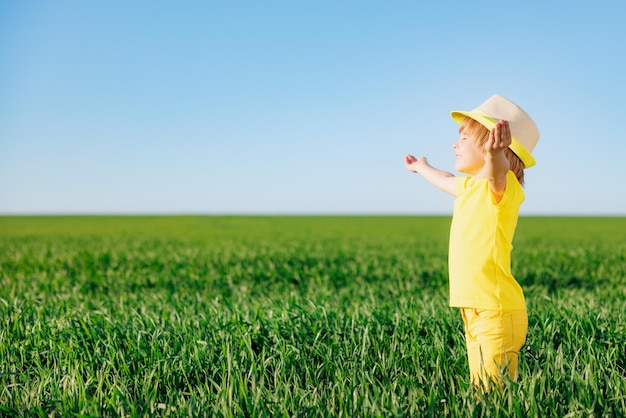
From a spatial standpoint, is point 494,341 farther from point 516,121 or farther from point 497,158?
point 516,121

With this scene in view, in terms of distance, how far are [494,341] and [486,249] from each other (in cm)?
→ 54

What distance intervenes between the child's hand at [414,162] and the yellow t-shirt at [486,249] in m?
0.51

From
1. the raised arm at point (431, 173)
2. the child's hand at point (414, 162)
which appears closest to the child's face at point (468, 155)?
the raised arm at point (431, 173)

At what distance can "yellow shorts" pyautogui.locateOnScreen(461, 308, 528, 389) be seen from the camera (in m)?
3.08

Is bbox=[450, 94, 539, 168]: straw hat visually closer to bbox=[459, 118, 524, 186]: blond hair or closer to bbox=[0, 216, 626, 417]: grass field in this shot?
bbox=[459, 118, 524, 186]: blond hair

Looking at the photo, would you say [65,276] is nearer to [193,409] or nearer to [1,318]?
[1,318]

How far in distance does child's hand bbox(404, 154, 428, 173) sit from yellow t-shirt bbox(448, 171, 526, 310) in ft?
1.66

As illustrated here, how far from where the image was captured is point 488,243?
309 cm

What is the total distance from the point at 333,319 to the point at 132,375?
1.73 m

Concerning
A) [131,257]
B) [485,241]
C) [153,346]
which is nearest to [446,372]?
[485,241]

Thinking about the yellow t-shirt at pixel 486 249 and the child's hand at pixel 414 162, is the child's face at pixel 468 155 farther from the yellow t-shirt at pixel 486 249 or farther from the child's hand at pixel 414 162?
the child's hand at pixel 414 162

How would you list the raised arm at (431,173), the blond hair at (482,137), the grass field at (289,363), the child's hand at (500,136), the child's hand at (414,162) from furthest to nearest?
the child's hand at (414,162) < the raised arm at (431,173) < the blond hair at (482,137) < the grass field at (289,363) < the child's hand at (500,136)

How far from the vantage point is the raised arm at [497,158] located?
2660 millimetres

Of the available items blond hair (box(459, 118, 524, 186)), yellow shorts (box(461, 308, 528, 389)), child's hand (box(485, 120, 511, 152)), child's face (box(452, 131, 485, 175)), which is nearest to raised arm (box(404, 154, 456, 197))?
child's face (box(452, 131, 485, 175))
